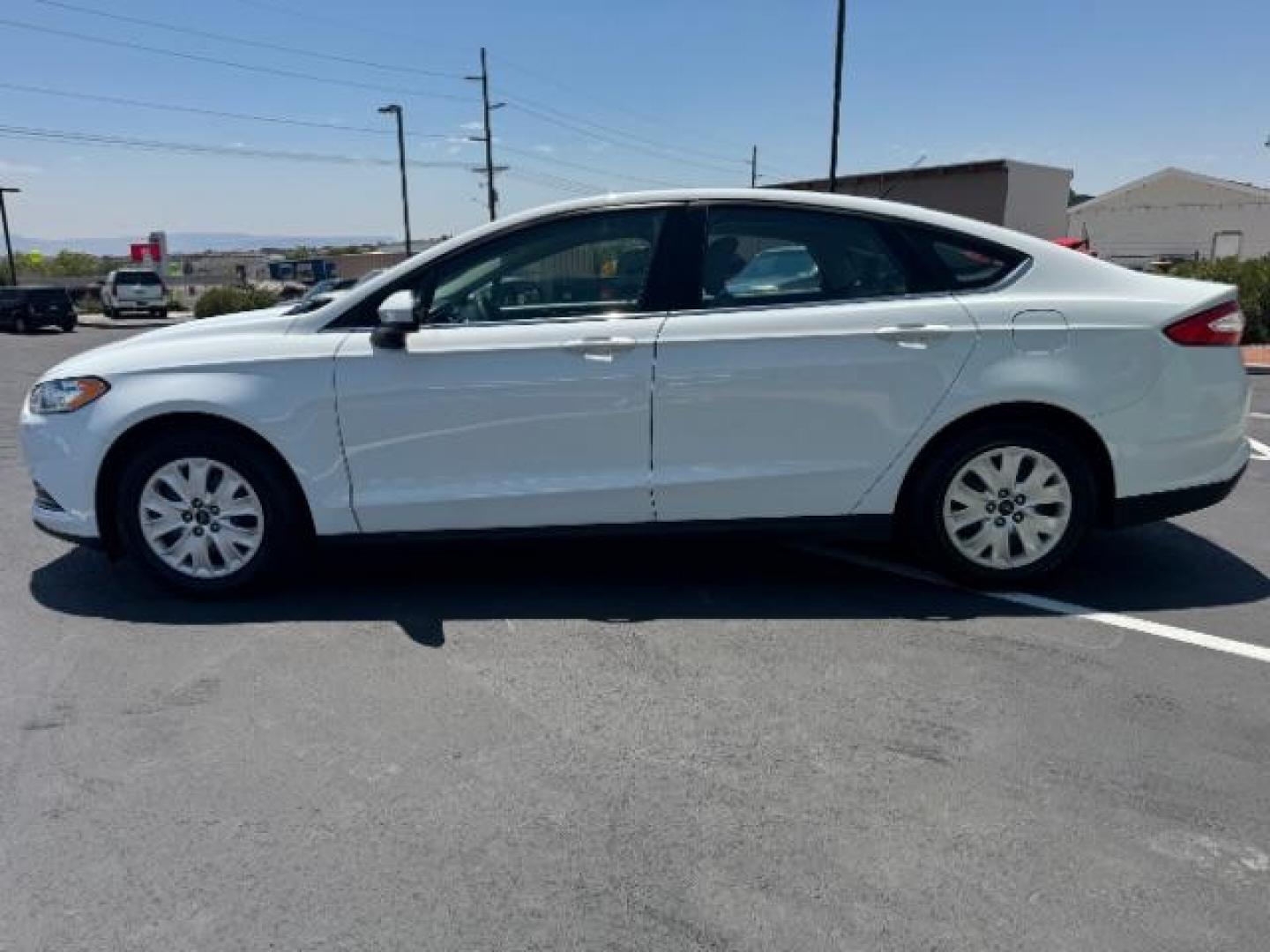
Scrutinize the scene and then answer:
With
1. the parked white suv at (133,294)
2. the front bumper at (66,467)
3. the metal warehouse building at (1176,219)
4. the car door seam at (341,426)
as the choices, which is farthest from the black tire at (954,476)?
the metal warehouse building at (1176,219)

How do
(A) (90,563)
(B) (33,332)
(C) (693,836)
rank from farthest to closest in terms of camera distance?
(B) (33,332) → (A) (90,563) → (C) (693,836)

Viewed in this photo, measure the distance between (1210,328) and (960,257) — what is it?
1.06 m

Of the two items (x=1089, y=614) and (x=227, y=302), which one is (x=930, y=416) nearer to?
(x=1089, y=614)

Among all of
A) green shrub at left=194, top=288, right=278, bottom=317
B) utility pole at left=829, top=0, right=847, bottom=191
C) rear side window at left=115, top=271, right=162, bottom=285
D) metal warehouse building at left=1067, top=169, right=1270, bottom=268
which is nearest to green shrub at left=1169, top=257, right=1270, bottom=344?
utility pole at left=829, top=0, right=847, bottom=191

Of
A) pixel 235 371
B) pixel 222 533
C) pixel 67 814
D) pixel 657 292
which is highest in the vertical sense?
pixel 657 292

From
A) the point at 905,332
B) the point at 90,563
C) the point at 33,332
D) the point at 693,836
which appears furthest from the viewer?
the point at 33,332

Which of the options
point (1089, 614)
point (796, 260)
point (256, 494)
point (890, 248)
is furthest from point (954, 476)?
point (256, 494)

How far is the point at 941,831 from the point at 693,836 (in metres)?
0.66

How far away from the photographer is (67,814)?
2650 millimetres

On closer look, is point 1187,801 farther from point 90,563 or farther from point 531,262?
point 90,563

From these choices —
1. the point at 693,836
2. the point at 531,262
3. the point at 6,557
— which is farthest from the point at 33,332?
the point at 693,836

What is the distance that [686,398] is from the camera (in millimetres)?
3857

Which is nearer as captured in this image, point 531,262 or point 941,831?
point 941,831

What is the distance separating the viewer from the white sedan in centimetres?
386
